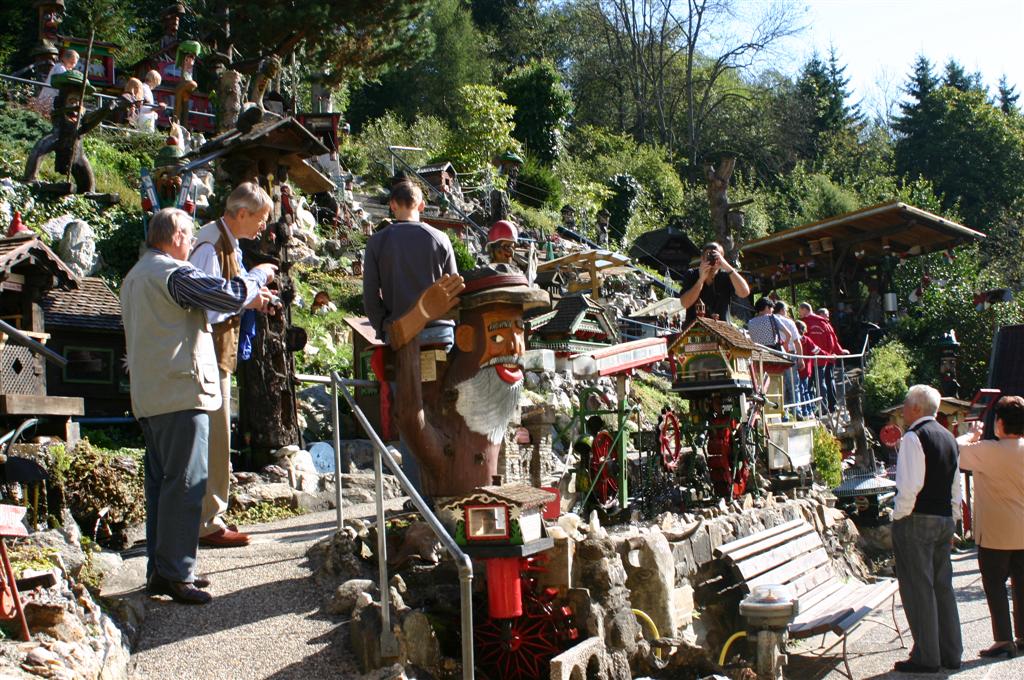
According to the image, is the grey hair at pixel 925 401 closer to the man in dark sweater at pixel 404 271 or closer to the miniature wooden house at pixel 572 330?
the man in dark sweater at pixel 404 271

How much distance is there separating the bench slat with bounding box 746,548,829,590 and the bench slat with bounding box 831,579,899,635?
0.61 m

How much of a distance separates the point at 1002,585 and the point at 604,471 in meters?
3.16

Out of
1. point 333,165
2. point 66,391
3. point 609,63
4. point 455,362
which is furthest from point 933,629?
point 609,63

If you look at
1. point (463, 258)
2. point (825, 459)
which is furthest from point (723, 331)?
point (463, 258)

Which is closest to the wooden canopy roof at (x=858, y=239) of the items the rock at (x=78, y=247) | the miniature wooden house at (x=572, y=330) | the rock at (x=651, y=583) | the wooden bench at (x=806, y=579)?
the miniature wooden house at (x=572, y=330)

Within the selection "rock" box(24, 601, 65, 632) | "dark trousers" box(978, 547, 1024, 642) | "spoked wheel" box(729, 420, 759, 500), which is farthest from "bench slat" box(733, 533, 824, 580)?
"rock" box(24, 601, 65, 632)

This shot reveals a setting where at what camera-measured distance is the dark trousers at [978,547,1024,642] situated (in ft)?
24.3

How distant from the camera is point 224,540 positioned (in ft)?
21.0

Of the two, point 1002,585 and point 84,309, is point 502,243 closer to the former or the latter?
point 1002,585

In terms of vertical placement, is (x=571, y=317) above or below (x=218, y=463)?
above

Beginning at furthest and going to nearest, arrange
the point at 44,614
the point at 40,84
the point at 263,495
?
the point at 40,84 → the point at 263,495 → the point at 44,614

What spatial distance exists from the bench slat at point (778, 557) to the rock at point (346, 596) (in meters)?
3.89

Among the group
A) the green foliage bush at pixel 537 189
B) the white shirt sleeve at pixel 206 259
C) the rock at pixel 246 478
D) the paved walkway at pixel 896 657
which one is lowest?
the paved walkway at pixel 896 657

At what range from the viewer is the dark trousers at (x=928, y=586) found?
6965 millimetres
